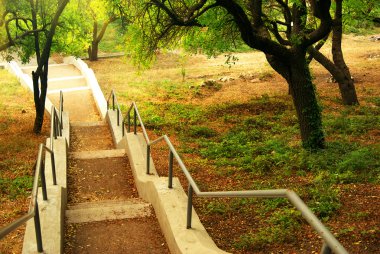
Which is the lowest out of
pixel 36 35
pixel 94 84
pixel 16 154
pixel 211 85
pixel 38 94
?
pixel 16 154

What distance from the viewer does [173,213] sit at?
618cm

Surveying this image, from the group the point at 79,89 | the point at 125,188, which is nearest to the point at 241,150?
the point at 125,188

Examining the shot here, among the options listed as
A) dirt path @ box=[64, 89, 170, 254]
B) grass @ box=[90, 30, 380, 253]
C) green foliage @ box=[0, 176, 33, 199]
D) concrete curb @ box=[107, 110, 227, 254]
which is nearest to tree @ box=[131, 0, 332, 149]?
grass @ box=[90, 30, 380, 253]

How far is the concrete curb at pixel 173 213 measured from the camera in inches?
211

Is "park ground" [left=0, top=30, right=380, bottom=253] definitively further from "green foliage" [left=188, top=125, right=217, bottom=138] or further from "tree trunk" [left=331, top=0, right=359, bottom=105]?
"tree trunk" [left=331, top=0, right=359, bottom=105]

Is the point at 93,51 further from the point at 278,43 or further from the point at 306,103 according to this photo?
the point at 306,103

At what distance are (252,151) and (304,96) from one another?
6.58 ft

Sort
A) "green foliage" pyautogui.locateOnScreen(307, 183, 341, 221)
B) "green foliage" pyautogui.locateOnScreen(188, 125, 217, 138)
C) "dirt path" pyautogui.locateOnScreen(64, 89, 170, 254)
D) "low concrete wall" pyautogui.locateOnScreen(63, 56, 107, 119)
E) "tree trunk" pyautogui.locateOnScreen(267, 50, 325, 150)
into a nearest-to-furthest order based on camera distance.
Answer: "dirt path" pyautogui.locateOnScreen(64, 89, 170, 254), "green foliage" pyautogui.locateOnScreen(307, 183, 341, 221), "tree trunk" pyautogui.locateOnScreen(267, 50, 325, 150), "green foliage" pyautogui.locateOnScreen(188, 125, 217, 138), "low concrete wall" pyautogui.locateOnScreen(63, 56, 107, 119)

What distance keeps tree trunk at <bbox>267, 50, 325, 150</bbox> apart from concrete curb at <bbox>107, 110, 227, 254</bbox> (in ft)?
13.8

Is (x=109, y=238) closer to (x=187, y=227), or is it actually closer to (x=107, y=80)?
(x=187, y=227)

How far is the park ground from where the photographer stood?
6.57 meters

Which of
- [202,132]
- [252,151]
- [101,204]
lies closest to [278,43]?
[252,151]

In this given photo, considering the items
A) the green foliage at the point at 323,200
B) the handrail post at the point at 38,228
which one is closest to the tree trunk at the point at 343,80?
the green foliage at the point at 323,200

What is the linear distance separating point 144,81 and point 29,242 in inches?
814
